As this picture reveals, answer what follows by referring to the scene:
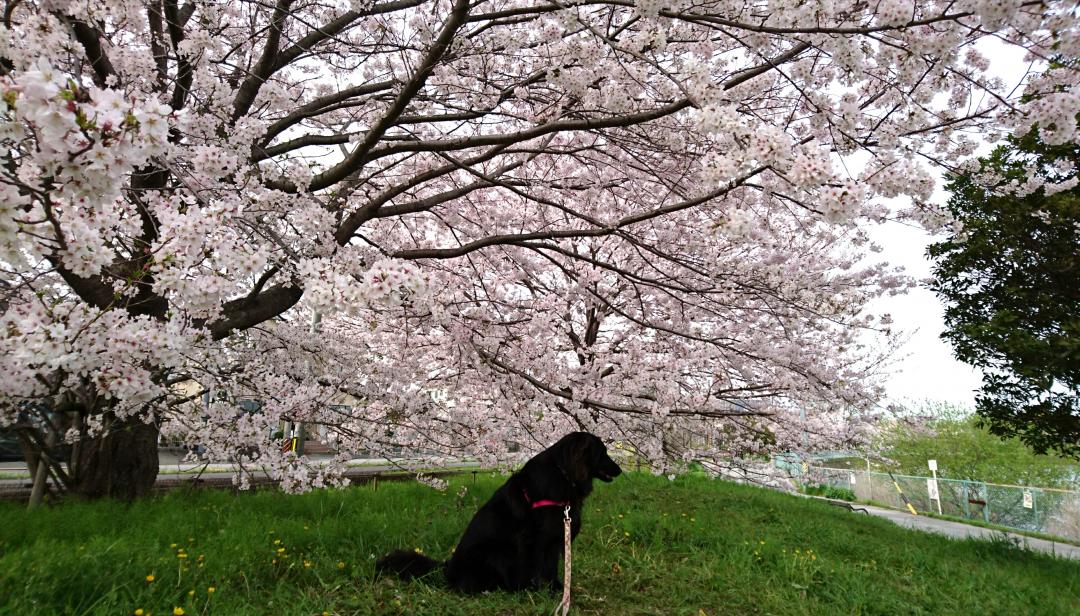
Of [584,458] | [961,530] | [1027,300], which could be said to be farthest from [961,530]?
[584,458]

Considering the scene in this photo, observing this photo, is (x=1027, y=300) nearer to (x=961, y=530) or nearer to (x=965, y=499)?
(x=961, y=530)

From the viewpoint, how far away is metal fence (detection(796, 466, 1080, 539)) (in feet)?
42.1

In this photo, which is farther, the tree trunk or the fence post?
the fence post

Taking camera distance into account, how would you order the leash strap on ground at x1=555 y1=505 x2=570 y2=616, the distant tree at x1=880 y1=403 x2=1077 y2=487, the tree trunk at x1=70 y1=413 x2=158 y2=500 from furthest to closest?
1. the distant tree at x1=880 y1=403 x2=1077 y2=487
2. the tree trunk at x1=70 y1=413 x2=158 y2=500
3. the leash strap on ground at x1=555 y1=505 x2=570 y2=616

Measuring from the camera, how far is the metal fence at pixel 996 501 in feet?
42.1

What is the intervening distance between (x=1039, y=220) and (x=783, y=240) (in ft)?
10.1

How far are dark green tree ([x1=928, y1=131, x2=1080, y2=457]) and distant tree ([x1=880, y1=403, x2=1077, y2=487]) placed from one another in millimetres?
12385

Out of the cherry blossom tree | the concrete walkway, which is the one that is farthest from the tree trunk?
the concrete walkway

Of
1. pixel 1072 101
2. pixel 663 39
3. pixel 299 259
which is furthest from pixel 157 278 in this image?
pixel 1072 101

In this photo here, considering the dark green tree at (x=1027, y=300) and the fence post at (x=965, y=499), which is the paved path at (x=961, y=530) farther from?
the dark green tree at (x=1027, y=300)

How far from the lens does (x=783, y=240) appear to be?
28.0ft

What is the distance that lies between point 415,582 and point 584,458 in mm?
1324

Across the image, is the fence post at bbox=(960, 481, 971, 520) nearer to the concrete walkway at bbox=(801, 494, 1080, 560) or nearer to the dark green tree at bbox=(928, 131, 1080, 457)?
the concrete walkway at bbox=(801, 494, 1080, 560)

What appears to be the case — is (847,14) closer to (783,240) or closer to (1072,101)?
(1072,101)
